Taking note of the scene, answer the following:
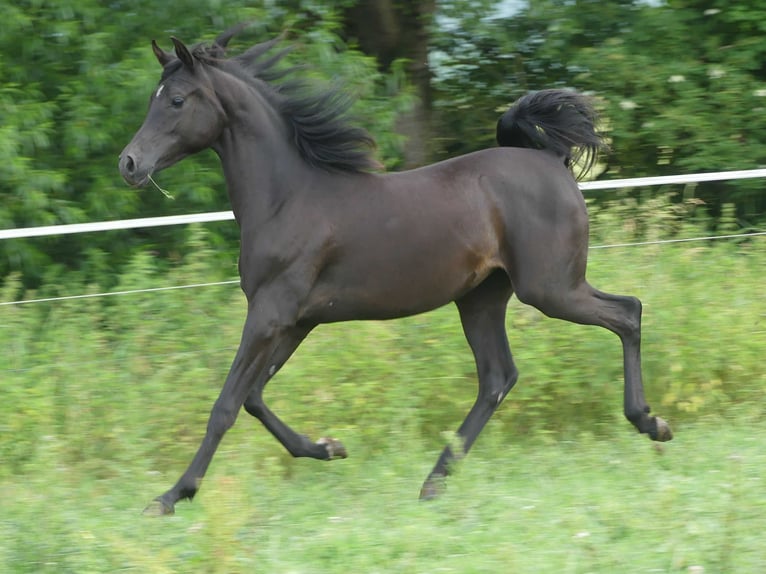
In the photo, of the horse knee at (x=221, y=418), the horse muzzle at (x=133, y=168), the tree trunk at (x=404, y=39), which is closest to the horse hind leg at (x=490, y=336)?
the horse knee at (x=221, y=418)

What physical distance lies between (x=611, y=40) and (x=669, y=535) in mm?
7130

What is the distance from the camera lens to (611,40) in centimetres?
1055

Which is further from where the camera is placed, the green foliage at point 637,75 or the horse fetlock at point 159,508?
the green foliage at point 637,75

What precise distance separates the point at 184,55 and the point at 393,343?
7.43ft

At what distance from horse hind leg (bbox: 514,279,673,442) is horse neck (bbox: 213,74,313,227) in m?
1.35

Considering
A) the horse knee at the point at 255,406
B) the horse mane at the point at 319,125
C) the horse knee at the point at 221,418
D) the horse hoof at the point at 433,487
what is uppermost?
the horse mane at the point at 319,125

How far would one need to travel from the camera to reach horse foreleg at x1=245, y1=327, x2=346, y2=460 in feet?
17.7

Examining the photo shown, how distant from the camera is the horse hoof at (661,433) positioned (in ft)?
18.5

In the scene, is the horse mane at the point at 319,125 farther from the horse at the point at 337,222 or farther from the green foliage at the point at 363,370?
the green foliage at the point at 363,370

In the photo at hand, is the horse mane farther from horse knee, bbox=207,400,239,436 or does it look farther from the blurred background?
horse knee, bbox=207,400,239,436

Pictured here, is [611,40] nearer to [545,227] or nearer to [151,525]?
[545,227]

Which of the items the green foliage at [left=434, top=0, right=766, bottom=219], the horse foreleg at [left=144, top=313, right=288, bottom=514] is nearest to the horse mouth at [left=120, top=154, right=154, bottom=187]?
the horse foreleg at [left=144, top=313, right=288, bottom=514]

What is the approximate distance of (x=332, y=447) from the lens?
18.4ft

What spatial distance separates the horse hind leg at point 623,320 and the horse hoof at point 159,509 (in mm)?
1955
